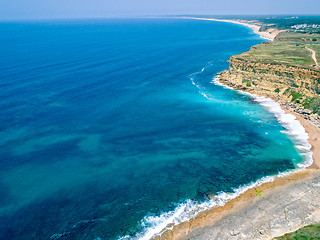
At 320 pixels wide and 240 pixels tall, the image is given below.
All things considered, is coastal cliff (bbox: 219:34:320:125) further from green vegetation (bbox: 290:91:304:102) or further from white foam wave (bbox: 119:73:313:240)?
white foam wave (bbox: 119:73:313:240)

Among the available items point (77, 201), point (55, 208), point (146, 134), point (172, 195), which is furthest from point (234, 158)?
point (55, 208)

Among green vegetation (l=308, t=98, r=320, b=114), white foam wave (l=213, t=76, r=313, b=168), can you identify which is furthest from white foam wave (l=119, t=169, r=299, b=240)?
green vegetation (l=308, t=98, r=320, b=114)

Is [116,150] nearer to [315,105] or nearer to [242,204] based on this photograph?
[242,204]

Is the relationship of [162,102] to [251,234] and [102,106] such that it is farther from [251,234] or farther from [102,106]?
[251,234]

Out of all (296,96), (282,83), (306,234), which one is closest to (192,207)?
(306,234)

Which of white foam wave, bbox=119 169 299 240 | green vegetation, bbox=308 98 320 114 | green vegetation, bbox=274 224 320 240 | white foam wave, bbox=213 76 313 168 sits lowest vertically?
white foam wave, bbox=119 169 299 240
